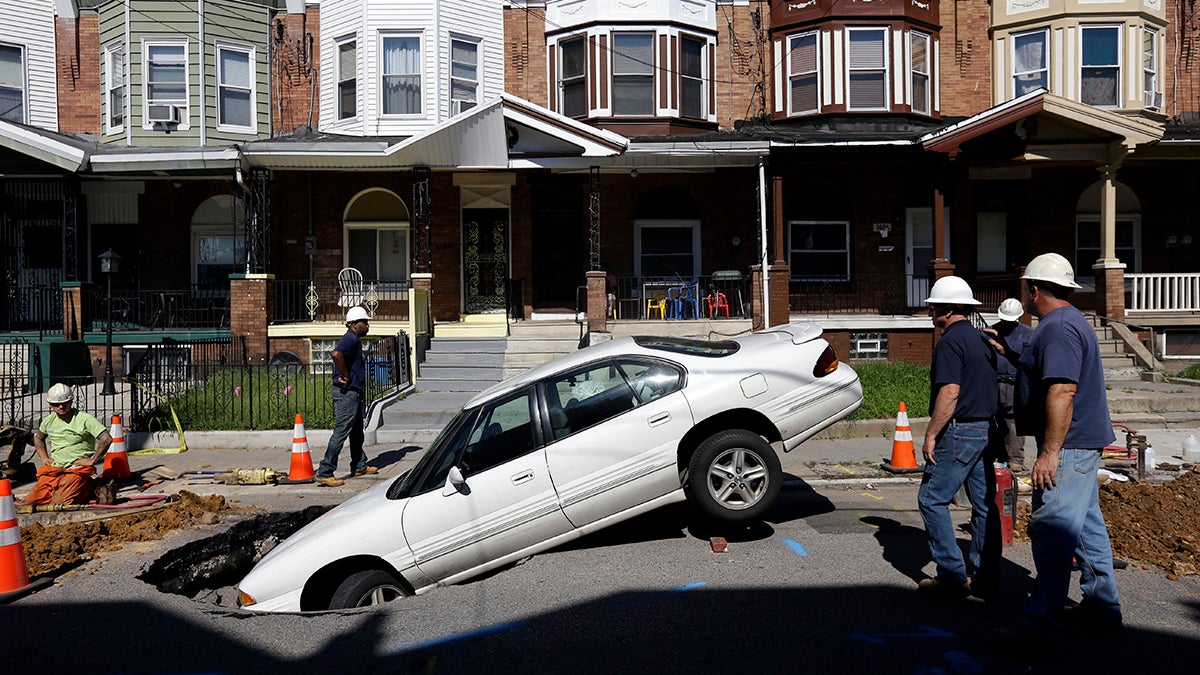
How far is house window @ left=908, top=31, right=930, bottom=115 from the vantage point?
66.5 ft

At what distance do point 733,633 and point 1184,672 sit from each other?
2173 mm

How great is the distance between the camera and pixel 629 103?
65.4 feet

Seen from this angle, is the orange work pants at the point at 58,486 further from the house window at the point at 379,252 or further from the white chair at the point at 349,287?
the house window at the point at 379,252

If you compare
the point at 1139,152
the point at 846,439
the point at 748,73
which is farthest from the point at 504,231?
the point at 1139,152

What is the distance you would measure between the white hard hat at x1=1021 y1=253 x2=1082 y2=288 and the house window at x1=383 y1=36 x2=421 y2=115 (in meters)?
17.1

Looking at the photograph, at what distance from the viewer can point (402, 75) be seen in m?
19.8

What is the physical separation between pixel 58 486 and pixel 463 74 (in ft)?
46.4

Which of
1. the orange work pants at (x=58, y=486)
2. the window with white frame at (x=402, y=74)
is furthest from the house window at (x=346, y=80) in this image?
the orange work pants at (x=58, y=486)

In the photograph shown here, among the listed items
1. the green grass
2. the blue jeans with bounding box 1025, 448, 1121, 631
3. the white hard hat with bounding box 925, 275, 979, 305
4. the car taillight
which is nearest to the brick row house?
the green grass

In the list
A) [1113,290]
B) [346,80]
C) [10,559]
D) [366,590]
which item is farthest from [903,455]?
[346,80]

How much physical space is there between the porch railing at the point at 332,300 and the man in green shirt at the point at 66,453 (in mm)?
9506

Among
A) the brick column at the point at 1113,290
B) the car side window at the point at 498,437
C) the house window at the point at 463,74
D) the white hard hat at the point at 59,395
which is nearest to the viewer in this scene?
the car side window at the point at 498,437

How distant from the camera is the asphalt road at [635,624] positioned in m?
4.58

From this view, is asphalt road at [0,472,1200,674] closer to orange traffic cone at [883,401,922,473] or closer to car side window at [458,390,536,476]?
car side window at [458,390,536,476]
